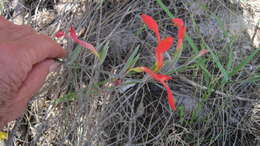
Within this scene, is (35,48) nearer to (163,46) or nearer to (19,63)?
(19,63)

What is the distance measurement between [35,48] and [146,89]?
61cm

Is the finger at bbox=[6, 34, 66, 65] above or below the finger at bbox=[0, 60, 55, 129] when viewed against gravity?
above

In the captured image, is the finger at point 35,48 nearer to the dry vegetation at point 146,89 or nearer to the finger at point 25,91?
the finger at point 25,91

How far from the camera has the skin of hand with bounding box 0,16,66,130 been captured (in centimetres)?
75

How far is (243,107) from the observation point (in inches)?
50.3

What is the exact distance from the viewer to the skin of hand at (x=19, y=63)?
0.75 m

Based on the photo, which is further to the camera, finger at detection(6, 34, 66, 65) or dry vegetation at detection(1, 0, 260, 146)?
dry vegetation at detection(1, 0, 260, 146)

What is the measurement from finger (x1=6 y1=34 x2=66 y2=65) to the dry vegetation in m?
0.27

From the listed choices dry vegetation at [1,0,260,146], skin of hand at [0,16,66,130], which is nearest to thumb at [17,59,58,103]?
skin of hand at [0,16,66,130]

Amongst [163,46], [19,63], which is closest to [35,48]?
[19,63]

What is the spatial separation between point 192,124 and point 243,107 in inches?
9.2

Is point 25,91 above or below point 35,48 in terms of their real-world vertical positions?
below

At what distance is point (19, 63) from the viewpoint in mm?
770

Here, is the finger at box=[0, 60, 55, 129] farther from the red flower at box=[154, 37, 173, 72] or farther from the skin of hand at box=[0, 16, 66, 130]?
the red flower at box=[154, 37, 173, 72]
